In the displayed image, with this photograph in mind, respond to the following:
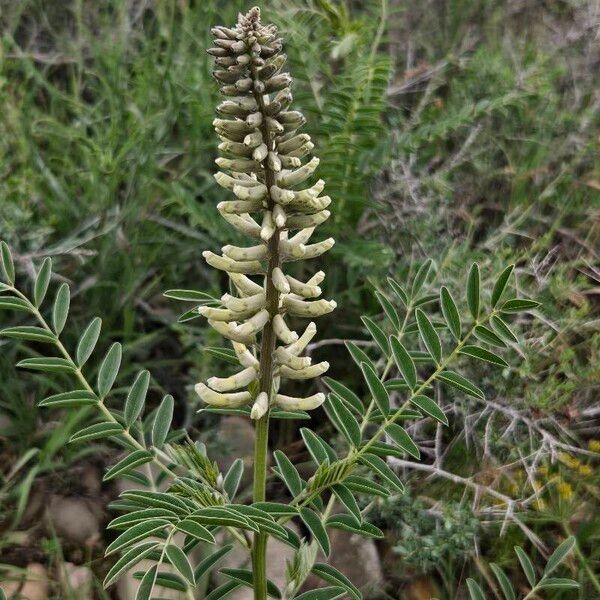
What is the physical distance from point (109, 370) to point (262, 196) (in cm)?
65

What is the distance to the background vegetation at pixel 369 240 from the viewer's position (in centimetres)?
255

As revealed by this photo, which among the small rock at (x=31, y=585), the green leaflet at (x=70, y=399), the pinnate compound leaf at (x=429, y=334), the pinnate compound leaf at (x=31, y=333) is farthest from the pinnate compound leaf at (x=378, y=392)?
the small rock at (x=31, y=585)

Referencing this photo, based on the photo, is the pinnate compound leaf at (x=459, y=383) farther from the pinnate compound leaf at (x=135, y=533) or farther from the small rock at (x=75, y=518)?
the small rock at (x=75, y=518)

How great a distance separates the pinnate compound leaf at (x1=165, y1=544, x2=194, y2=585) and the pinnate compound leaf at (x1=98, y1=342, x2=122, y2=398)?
0.47 m

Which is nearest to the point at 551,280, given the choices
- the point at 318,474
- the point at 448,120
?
the point at 448,120

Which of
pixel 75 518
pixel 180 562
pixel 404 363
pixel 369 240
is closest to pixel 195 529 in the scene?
pixel 180 562

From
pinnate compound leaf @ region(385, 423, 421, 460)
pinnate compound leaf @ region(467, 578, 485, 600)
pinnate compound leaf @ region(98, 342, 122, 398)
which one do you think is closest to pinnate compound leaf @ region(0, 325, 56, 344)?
pinnate compound leaf @ region(98, 342, 122, 398)

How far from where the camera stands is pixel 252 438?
3.13 meters

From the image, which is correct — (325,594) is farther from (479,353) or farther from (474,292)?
(474,292)

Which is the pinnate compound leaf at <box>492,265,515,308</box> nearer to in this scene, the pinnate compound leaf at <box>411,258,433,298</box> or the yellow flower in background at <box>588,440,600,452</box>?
the pinnate compound leaf at <box>411,258,433,298</box>

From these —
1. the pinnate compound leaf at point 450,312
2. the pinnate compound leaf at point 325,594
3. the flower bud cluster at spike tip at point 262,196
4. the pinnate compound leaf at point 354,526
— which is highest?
the flower bud cluster at spike tip at point 262,196

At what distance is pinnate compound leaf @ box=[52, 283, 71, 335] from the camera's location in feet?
6.11

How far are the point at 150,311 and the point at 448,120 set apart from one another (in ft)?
4.72

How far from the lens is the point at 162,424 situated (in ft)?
6.38
